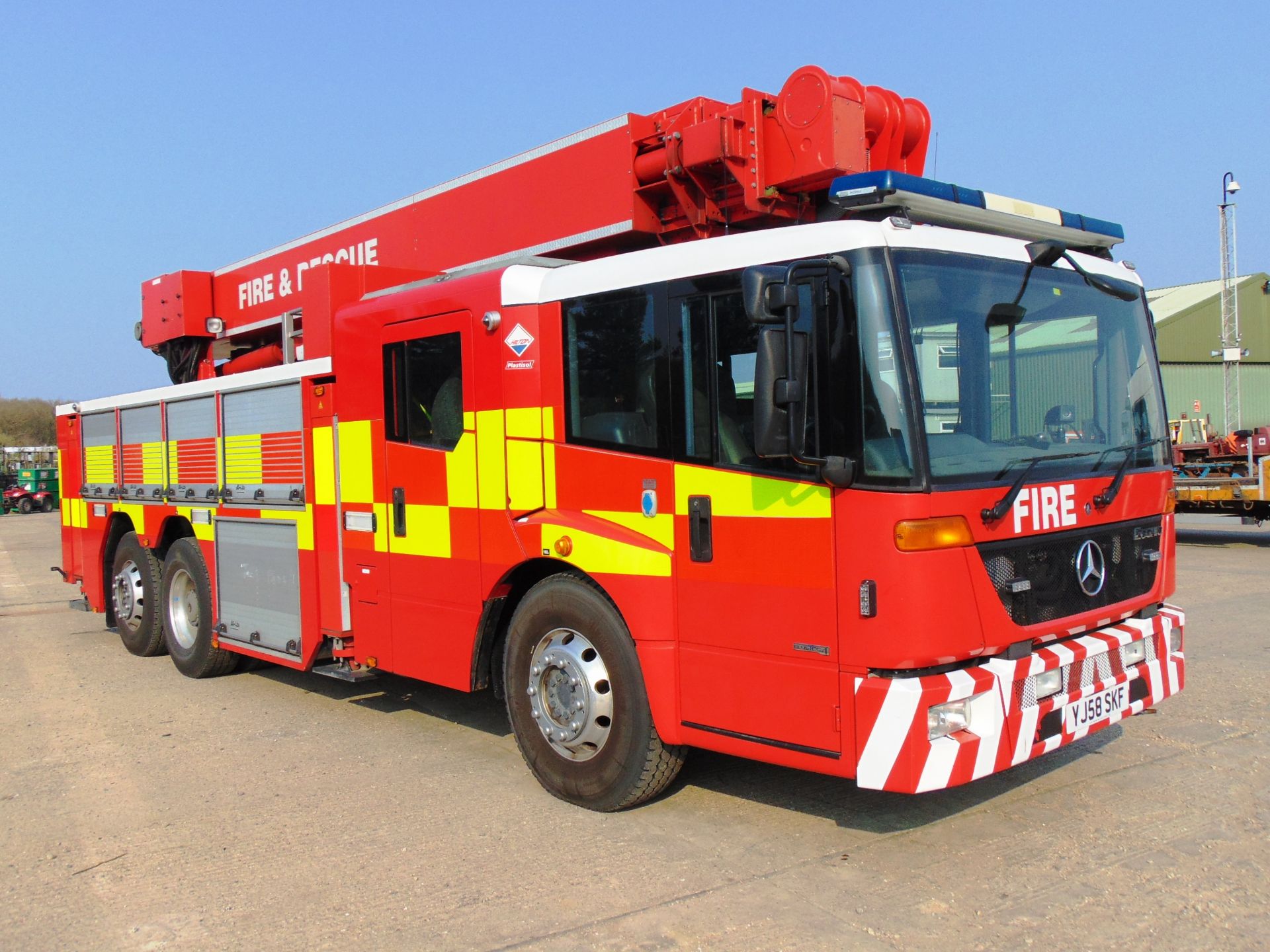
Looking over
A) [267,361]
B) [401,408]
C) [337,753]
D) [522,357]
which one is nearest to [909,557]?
[522,357]

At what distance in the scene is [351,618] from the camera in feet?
21.1

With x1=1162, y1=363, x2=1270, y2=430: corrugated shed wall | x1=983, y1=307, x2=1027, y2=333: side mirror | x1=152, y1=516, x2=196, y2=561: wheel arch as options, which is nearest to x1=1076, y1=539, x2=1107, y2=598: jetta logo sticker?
x1=983, y1=307, x2=1027, y2=333: side mirror

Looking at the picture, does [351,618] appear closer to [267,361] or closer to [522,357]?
[522,357]

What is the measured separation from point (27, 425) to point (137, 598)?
238ft

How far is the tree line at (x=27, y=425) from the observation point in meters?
69.9

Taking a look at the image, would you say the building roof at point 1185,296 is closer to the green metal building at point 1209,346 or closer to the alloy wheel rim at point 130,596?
the green metal building at point 1209,346

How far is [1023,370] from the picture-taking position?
4340 millimetres

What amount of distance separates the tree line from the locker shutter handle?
7256 cm

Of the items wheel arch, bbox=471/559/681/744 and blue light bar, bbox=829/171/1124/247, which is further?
wheel arch, bbox=471/559/681/744

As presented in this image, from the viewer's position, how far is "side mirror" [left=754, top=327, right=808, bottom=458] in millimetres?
3869

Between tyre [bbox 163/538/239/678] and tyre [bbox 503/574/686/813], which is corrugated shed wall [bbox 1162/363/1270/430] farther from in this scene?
tyre [bbox 503/574/686/813]

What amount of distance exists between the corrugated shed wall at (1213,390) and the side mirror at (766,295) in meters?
33.4

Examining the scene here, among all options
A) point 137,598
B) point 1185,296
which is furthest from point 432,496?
point 1185,296

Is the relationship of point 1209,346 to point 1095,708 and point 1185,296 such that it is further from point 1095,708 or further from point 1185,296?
point 1095,708
